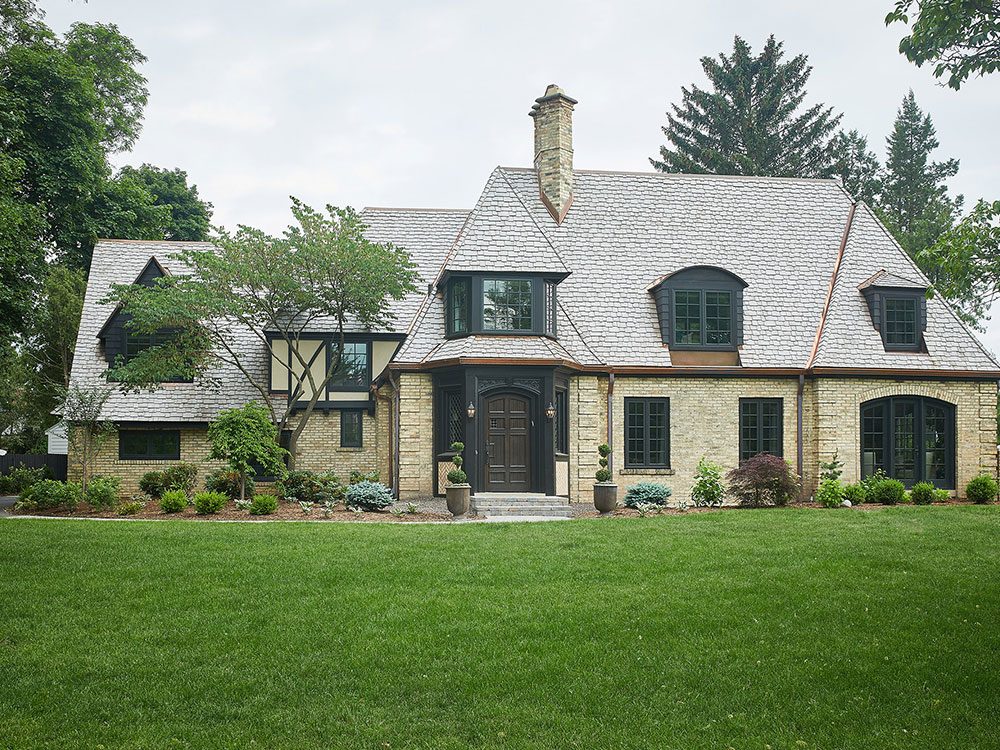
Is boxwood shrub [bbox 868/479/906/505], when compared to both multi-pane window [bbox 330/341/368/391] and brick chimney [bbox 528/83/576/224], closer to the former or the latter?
brick chimney [bbox 528/83/576/224]

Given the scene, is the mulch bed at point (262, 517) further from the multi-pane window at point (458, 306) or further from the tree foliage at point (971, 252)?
the tree foliage at point (971, 252)

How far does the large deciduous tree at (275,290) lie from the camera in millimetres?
20203

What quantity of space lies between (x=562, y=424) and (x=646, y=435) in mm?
2366

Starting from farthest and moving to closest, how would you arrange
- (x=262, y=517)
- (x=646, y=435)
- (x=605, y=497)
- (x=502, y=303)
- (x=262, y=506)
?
(x=646, y=435) → (x=502, y=303) → (x=605, y=497) → (x=262, y=506) → (x=262, y=517)

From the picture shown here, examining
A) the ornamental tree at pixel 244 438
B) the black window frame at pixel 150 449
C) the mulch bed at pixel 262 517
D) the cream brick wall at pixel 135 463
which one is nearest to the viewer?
the mulch bed at pixel 262 517

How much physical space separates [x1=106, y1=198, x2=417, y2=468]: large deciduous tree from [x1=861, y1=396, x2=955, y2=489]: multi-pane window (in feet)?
38.7

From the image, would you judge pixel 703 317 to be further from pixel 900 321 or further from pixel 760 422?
pixel 900 321

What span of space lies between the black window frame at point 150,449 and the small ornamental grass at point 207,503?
6538mm

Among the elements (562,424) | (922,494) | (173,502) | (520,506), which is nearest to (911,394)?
(922,494)

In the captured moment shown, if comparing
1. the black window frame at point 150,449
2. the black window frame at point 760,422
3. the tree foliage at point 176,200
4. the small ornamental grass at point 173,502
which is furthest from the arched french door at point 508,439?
the tree foliage at point 176,200

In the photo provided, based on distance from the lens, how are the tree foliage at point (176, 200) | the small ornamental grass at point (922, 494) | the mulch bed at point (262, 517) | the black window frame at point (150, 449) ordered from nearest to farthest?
the mulch bed at point (262, 517), the small ornamental grass at point (922, 494), the black window frame at point (150, 449), the tree foliage at point (176, 200)

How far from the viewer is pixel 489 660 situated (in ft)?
23.5

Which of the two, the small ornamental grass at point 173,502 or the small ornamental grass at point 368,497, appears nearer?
the small ornamental grass at point 173,502

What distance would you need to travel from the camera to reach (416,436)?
1977 cm
